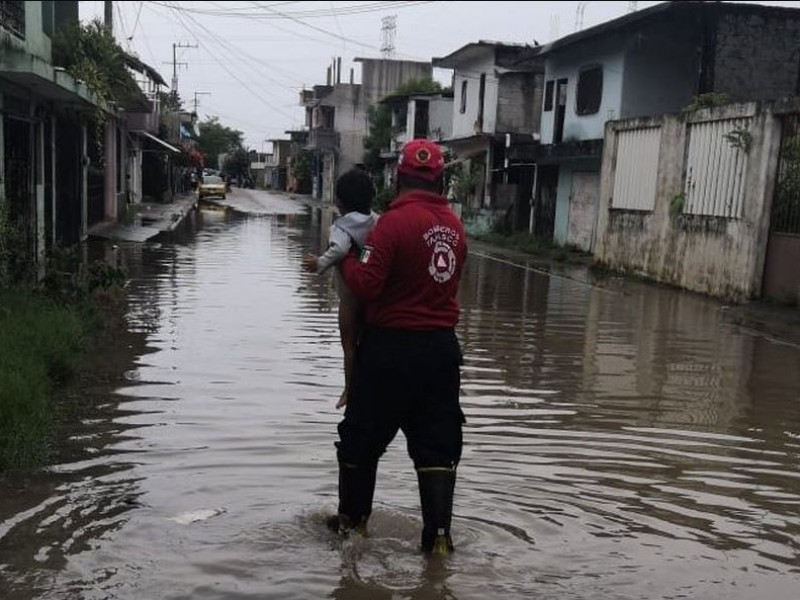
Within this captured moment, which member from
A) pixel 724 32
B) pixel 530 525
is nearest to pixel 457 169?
pixel 724 32

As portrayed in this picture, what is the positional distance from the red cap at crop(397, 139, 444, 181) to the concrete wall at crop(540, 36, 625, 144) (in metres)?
19.8

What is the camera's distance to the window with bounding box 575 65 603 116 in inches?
944

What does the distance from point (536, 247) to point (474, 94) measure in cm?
1201

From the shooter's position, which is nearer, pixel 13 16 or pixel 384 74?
pixel 13 16

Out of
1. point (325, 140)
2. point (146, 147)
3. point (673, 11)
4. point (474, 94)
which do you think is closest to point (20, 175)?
point (673, 11)

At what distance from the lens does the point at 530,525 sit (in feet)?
14.6

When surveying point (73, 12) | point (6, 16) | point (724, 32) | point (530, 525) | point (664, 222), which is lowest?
point (530, 525)

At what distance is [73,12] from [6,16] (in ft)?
19.5

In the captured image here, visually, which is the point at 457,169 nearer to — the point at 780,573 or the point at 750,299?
the point at 750,299

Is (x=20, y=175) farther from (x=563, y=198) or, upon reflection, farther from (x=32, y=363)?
(x=563, y=198)

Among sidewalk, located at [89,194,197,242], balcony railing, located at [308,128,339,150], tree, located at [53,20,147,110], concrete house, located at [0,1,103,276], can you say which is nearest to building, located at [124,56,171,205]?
sidewalk, located at [89,194,197,242]

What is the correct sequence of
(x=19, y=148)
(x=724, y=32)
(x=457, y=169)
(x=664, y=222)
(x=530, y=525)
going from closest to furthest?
(x=530, y=525)
(x=19, y=148)
(x=664, y=222)
(x=724, y=32)
(x=457, y=169)

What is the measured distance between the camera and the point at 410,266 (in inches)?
149

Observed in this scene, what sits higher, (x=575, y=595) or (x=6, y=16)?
(x=6, y=16)
